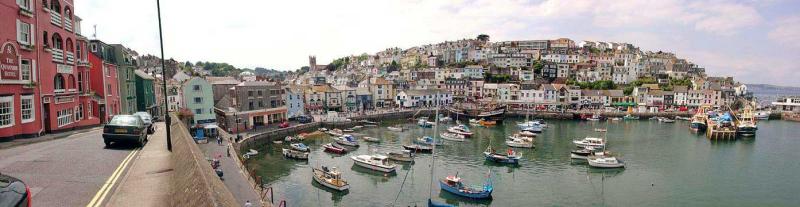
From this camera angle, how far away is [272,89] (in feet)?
176

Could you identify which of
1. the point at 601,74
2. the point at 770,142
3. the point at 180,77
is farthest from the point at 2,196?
the point at 601,74

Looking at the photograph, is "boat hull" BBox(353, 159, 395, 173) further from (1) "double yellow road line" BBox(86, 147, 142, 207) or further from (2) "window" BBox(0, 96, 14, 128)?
(2) "window" BBox(0, 96, 14, 128)

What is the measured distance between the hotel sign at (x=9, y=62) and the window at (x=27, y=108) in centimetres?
94

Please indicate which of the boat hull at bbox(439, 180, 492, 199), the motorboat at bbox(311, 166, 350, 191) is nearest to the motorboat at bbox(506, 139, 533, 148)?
the boat hull at bbox(439, 180, 492, 199)

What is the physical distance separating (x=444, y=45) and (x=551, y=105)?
75.7 m

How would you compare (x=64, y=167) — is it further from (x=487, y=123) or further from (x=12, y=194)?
(x=487, y=123)

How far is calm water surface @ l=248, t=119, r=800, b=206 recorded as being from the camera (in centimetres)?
2547

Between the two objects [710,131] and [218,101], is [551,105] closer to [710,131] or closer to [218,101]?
[710,131]

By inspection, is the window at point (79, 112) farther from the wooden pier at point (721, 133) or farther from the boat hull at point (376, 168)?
the wooden pier at point (721, 133)

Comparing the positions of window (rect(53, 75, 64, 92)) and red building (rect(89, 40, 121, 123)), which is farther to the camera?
red building (rect(89, 40, 121, 123))

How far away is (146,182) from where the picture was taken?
370 inches

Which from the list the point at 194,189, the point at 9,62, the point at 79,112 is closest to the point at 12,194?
the point at 194,189

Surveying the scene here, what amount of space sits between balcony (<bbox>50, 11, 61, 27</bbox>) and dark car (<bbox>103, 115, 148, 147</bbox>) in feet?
21.9

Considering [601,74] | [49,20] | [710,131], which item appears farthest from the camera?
[601,74]
